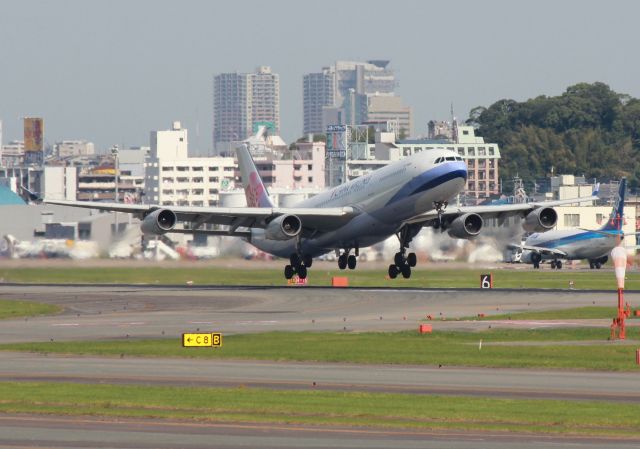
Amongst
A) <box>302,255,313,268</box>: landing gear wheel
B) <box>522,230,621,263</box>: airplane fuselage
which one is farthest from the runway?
<box>522,230,621,263</box>: airplane fuselage

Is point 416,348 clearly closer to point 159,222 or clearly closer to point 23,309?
point 23,309

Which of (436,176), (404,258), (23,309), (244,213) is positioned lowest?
(23,309)

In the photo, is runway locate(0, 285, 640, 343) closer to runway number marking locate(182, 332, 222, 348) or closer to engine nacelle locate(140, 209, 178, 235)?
engine nacelle locate(140, 209, 178, 235)

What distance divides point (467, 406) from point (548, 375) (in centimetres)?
736

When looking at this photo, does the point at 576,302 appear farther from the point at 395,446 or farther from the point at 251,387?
the point at 395,446

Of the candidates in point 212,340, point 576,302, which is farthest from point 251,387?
point 576,302

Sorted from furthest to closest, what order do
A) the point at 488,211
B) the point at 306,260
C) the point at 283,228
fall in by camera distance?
the point at 306,260 < the point at 488,211 < the point at 283,228

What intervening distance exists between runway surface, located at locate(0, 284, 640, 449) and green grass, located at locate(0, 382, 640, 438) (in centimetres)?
102

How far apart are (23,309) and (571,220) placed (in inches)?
4678

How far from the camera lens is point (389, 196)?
72125 millimetres

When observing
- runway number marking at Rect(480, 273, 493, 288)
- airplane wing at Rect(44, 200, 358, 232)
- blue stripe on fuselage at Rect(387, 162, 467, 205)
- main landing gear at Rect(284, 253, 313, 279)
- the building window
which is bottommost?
runway number marking at Rect(480, 273, 493, 288)

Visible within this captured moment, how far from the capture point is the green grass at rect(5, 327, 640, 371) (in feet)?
136

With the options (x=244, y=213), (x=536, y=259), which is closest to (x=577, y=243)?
(x=536, y=259)

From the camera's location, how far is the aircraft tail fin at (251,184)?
300ft
